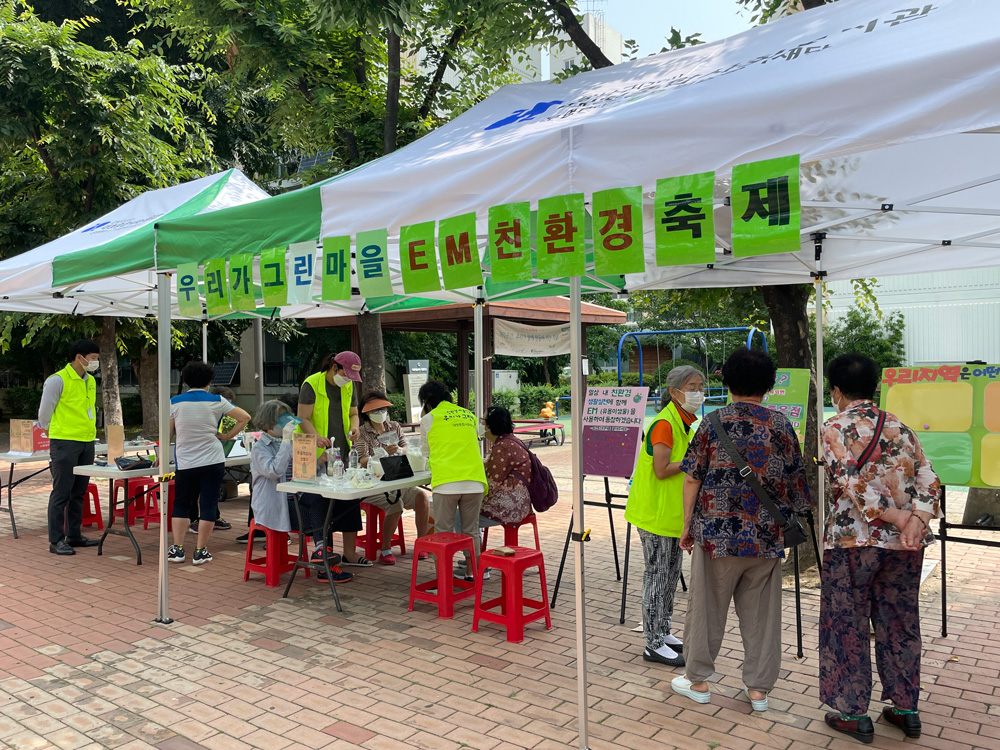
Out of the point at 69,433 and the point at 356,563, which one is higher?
the point at 69,433

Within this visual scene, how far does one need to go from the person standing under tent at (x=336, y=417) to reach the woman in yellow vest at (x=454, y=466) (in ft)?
2.90

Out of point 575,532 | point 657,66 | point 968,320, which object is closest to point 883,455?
point 575,532

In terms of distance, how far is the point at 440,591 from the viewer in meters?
5.02

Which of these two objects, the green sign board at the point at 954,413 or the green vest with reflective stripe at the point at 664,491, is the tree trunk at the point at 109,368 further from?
the green sign board at the point at 954,413

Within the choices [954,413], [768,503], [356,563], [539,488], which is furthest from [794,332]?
[356,563]

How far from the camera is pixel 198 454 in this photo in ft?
20.9

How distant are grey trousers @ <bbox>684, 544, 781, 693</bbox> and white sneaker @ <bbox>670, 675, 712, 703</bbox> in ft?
0.26

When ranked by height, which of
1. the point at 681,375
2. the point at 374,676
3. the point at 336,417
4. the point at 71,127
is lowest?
the point at 374,676

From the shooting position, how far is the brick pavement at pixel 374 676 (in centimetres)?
336

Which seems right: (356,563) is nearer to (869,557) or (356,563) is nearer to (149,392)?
(869,557)

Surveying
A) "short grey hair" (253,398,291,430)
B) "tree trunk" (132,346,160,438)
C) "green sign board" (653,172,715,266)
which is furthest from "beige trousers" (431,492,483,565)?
"tree trunk" (132,346,160,438)

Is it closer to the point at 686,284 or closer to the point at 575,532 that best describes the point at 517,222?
the point at 575,532

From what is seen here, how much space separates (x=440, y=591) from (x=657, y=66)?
3.57m

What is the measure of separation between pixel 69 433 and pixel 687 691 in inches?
233
